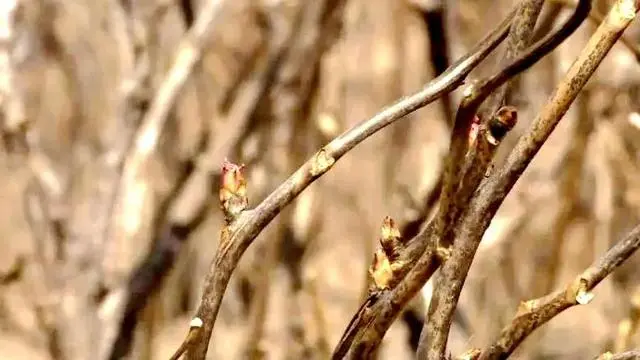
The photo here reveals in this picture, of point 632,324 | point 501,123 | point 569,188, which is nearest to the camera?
point 501,123

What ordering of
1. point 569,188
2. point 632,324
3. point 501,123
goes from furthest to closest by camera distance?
point 569,188
point 632,324
point 501,123

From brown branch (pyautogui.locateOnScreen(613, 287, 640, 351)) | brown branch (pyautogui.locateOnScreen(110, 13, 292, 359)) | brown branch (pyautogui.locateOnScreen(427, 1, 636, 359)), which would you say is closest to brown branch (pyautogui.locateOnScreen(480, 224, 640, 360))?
brown branch (pyautogui.locateOnScreen(427, 1, 636, 359))

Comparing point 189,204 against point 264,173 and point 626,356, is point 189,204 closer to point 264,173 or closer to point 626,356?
point 264,173

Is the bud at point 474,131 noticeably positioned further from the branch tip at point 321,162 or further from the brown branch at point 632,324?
the brown branch at point 632,324

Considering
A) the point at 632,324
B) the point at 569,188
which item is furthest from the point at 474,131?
the point at 569,188

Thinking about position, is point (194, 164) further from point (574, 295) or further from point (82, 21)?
point (574, 295)

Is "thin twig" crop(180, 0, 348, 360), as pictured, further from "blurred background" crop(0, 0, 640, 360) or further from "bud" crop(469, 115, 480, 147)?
"blurred background" crop(0, 0, 640, 360)

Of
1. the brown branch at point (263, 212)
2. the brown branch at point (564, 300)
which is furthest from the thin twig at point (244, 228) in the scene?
the brown branch at point (564, 300)

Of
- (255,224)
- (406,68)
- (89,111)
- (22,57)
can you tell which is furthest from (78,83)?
(255,224)

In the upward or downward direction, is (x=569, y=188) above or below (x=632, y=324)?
above
